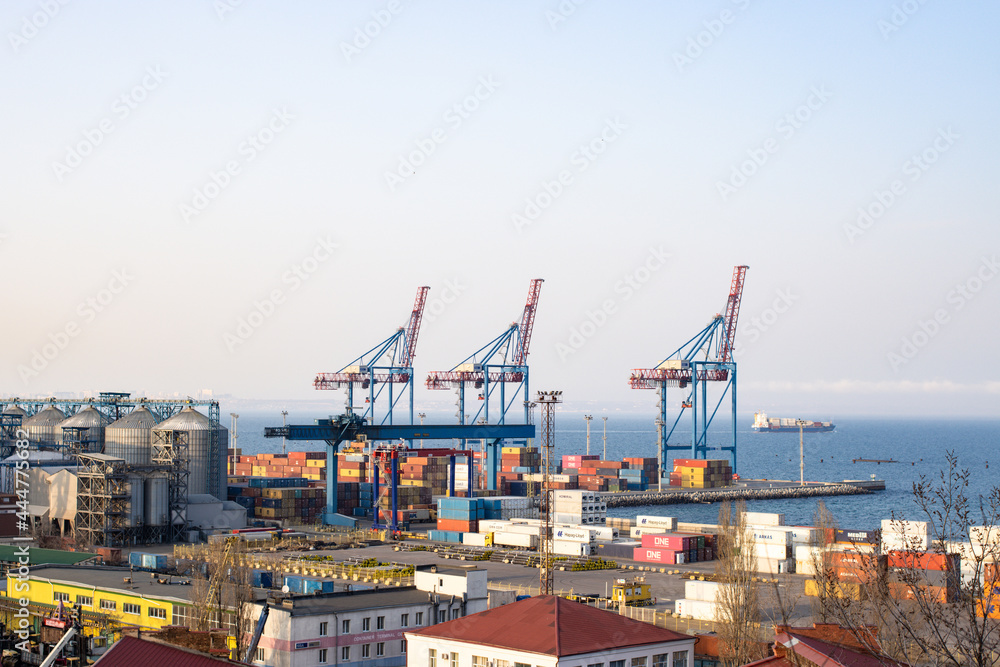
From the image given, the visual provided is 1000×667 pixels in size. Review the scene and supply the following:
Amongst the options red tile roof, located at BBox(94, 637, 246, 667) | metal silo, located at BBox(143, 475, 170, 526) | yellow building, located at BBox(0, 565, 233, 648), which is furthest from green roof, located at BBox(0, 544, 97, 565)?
red tile roof, located at BBox(94, 637, 246, 667)

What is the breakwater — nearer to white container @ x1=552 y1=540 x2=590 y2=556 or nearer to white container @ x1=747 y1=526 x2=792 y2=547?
white container @ x1=552 y1=540 x2=590 y2=556

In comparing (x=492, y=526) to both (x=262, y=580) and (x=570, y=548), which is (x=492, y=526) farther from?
(x=262, y=580)

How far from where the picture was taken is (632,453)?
194375mm

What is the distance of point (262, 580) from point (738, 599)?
1640cm

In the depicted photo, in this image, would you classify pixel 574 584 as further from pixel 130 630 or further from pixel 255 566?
pixel 130 630

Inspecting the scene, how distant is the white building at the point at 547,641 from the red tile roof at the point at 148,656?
20.6 ft

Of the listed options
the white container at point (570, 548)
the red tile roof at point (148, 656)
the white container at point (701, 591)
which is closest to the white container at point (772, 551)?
the white container at point (570, 548)

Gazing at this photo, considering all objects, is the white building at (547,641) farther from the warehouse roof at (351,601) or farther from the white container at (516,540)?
the white container at (516,540)

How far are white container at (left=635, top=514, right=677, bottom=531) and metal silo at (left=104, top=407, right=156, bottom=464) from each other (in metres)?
30.6

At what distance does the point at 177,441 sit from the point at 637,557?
2624cm

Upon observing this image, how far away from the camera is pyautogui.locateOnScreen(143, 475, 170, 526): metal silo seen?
57.4 metres

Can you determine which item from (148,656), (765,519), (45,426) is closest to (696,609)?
(148,656)

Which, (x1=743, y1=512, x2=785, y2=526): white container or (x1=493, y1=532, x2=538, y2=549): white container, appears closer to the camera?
(x1=493, y1=532, x2=538, y2=549): white container

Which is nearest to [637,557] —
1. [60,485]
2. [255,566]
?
[255,566]
